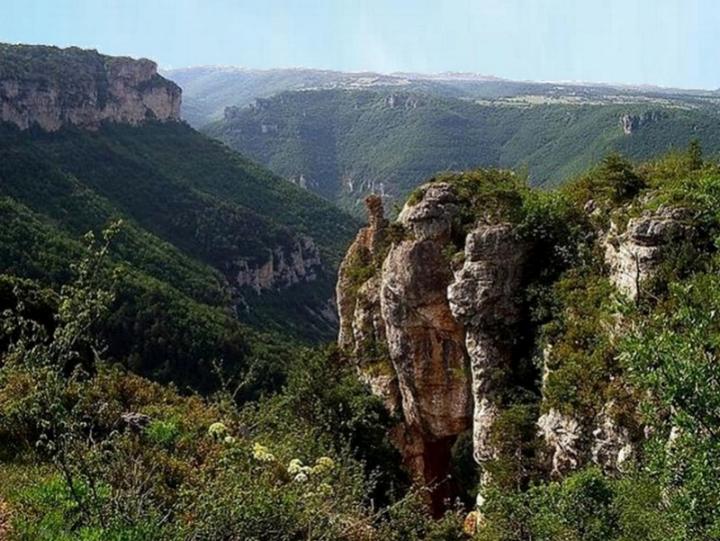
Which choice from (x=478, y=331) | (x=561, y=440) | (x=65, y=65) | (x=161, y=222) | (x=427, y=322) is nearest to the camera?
(x=561, y=440)

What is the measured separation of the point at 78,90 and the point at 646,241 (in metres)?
105

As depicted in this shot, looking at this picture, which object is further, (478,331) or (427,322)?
Result: (427,322)

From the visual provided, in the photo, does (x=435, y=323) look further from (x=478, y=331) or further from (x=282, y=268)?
(x=282, y=268)

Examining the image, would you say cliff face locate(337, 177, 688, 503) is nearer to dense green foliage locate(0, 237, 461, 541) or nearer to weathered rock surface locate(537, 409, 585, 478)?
weathered rock surface locate(537, 409, 585, 478)

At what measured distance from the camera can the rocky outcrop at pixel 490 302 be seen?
19.6m

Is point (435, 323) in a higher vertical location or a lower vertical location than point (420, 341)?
higher

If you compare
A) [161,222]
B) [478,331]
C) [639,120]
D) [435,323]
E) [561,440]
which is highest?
[639,120]

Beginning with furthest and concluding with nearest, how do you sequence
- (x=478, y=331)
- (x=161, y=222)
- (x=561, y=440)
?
(x=161, y=222) → (x=478, y=331) → (x=561, y=440)

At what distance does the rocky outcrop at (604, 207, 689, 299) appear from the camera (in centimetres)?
1496

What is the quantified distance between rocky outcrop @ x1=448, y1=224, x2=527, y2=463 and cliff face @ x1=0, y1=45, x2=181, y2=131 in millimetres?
86947

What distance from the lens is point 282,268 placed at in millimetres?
93938

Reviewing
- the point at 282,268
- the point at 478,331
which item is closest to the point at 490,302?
the point at 478,331

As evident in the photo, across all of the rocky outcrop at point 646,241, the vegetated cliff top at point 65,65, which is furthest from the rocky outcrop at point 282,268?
the rocky outcrop at point 646,241

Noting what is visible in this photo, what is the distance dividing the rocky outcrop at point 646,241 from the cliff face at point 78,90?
91.7m
